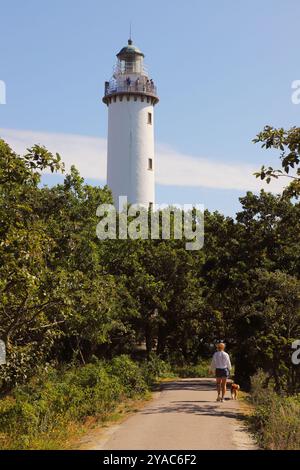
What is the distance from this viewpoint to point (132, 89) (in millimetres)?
48062

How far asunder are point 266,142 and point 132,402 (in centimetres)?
926

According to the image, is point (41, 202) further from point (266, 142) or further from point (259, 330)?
point (266, 142)

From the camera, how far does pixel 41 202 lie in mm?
27594

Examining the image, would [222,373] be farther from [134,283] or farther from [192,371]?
[192,371]

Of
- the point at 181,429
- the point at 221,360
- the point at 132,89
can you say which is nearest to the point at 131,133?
the point at 132,89

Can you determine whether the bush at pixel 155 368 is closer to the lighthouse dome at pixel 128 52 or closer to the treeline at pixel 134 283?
the treeline at pixel 134 283

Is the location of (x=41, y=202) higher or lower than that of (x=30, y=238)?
higher

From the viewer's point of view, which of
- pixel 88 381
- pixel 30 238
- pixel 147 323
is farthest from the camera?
pixel 147 323

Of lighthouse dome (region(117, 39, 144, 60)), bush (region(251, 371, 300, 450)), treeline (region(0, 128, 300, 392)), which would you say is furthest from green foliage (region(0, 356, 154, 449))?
lighthouse dome (region(117, 39, 144, 60))

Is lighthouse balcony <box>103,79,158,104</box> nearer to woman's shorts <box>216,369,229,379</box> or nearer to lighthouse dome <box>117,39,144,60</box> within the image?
lighthouse dome <box>117,39,144,60</box>

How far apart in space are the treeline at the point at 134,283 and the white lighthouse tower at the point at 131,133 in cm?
1109
